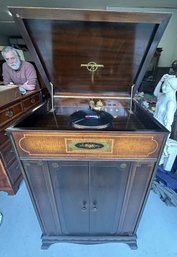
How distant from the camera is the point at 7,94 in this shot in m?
1.08

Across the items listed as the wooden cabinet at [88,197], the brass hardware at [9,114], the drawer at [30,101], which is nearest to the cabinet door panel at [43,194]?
the wooden cabinet at [88,197]

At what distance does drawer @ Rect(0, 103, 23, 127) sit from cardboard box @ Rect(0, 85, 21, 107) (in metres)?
0.07

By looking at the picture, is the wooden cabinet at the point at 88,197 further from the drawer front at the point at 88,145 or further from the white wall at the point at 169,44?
the white wall at the point at 169,44

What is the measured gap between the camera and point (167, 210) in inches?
47.8

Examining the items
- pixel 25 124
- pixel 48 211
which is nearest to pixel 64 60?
pixel 25 124

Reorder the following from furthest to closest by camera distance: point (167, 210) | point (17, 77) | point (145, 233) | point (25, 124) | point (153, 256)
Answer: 1. point (17, 77)
2. point (167, 210)
3. point (145, 233)
4. point (153, 256)
5. point (25, 124)

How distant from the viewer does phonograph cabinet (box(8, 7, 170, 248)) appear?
0.61 m

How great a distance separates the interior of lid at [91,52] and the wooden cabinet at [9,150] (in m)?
0.45

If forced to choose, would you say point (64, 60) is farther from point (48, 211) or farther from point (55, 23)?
point (48, 211)

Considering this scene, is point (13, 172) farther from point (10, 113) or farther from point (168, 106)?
point (168, 106)

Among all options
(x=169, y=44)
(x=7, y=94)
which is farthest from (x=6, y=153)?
(x=169, y=44)

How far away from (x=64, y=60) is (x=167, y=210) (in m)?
1.33

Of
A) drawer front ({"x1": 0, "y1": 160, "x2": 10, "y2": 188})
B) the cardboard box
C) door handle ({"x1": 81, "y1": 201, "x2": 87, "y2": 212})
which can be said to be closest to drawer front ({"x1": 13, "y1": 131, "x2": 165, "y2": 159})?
door handle ({"x1": 81, "y1": 201, "x2": 87, "y2": 212})

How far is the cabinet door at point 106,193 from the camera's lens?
70 centimetres
